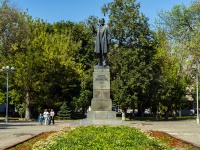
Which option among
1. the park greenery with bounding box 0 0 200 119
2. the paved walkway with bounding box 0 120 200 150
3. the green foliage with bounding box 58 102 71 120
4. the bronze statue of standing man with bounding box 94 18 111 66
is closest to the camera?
the paved walkway with bounding box 0 120 200 150

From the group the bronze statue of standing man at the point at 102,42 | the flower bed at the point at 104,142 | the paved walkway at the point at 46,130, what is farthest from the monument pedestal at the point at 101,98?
the flower bed at the point at 104,142

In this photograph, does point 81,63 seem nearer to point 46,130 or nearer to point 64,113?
point 64,113

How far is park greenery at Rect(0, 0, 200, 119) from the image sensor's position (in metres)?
40.6

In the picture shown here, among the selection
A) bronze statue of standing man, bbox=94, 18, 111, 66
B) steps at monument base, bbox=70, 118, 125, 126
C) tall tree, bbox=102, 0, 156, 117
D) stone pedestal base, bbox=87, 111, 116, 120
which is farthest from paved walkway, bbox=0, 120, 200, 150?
tall tree, bbox=102, 0, 156, 117

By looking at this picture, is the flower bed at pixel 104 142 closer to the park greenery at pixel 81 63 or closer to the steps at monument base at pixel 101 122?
the steps at monument base at pixel 101 122

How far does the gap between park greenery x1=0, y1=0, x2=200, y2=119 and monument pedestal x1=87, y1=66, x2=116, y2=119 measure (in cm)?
1749

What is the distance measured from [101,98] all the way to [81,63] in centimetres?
2496

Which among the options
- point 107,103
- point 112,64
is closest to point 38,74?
point 112,64

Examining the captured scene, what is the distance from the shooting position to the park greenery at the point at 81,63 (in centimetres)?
4056

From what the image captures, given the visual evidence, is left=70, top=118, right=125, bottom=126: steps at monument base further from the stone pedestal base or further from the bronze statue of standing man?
the bronze statue of standing man

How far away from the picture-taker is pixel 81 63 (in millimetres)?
46281

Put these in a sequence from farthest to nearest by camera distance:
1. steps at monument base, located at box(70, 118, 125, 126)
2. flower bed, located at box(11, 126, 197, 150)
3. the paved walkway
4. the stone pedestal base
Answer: the stone pedestal base < steps at monument base, located at box(70, 118, 125, 126) < the paved walkway < flower bed, located at box(11, 126, 197, 150)

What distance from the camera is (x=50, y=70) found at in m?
42.5

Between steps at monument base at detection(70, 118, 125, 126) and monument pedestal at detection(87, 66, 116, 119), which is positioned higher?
monument pedestal at detection(87, 66, 116, 119)
